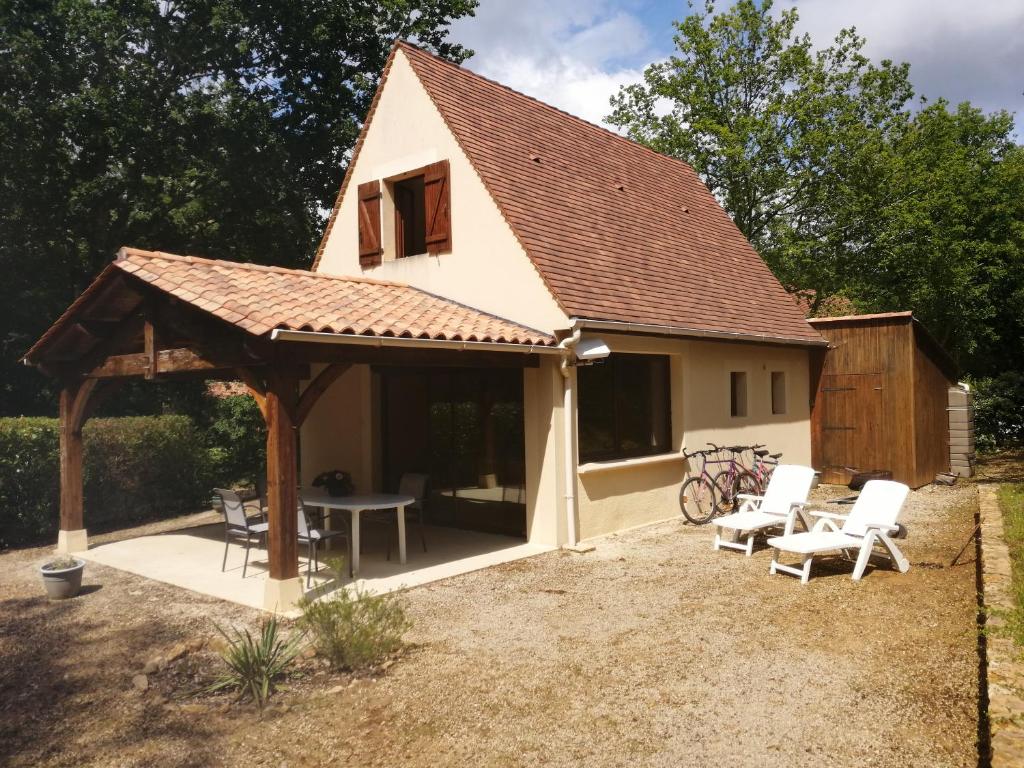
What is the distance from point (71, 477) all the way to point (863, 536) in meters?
10.0

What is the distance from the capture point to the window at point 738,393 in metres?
13.5

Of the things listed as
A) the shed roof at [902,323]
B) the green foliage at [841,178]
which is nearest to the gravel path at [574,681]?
the shed roof at [902,323]

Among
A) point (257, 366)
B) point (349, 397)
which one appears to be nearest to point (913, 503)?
point (349, 397)

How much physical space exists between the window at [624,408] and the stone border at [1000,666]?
4.58 m

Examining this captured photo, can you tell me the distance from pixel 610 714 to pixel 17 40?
17.8 meters

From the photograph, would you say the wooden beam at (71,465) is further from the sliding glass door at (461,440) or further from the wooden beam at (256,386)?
the wooden beam at (256,386)

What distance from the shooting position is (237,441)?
17000 mm

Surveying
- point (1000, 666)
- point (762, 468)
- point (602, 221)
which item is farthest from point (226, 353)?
point (762, 468)

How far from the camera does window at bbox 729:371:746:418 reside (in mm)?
13469

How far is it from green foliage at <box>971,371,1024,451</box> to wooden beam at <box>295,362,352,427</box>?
2121 cm

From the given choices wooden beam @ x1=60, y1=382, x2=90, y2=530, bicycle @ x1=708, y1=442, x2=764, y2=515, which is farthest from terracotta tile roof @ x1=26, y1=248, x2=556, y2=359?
bicycle @ x1=708, y1=442, x2=764, y2=515

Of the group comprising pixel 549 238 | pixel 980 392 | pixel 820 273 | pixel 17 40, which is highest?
pixel 17 40

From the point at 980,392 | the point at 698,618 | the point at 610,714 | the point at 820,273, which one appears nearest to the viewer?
the point at 610,714

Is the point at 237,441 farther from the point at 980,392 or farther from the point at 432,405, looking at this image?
the point at 980,392
